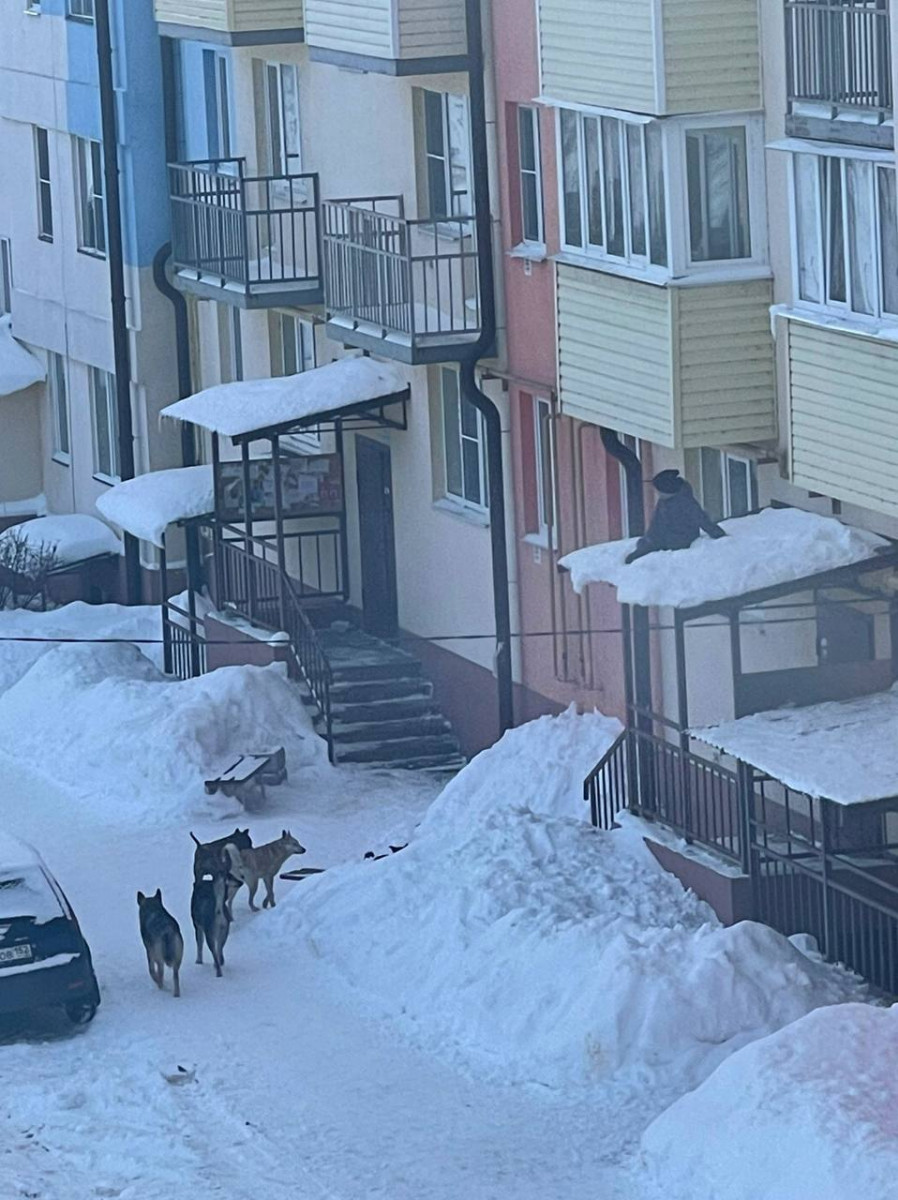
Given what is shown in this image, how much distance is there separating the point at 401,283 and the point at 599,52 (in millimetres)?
4259

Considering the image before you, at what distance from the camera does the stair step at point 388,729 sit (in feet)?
82.9

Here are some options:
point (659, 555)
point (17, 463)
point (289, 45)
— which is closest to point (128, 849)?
point (659, 555)

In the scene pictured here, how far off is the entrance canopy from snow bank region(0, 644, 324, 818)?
617 centimetres

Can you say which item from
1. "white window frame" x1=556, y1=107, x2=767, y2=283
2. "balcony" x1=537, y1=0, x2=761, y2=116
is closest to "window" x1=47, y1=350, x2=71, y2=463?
"white window frame" x1=556, y1=107, x2=767, y2=283

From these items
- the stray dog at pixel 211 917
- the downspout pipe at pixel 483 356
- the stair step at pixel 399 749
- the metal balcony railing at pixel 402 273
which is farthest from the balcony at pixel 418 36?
the stray dog at pixel 211 917

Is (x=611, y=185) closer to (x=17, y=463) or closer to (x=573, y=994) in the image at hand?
(x=573, y=994)

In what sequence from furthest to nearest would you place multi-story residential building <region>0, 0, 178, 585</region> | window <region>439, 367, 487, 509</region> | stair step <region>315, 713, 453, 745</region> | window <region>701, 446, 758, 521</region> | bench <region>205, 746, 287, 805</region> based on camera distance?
multi-story residential building <region>0, 0, 178, 585</region>, window <region>439, 367, 487, 509</region>, stair step <region>315, 713, 453, 745</region>, bench <region>205, 746, 287, 805</region>, window <region>701, 446, 758, 521</region>

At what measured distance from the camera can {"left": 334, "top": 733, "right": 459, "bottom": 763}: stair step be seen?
82.3 feet

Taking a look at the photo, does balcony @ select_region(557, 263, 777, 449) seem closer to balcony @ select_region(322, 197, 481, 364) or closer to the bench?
balcony @ select_region(322, 197, 481, 364)

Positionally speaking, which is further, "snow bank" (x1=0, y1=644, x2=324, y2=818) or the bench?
"snow bank" (x1=0, y1=644, x2=324, y2=818)

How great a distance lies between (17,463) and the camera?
36594 mm

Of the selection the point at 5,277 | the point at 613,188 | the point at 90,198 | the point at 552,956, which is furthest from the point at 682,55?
the point at 5,277

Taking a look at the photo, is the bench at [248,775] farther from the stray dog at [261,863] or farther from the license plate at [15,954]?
the license plate at [15,954]

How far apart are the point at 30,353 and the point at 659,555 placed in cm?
1865
